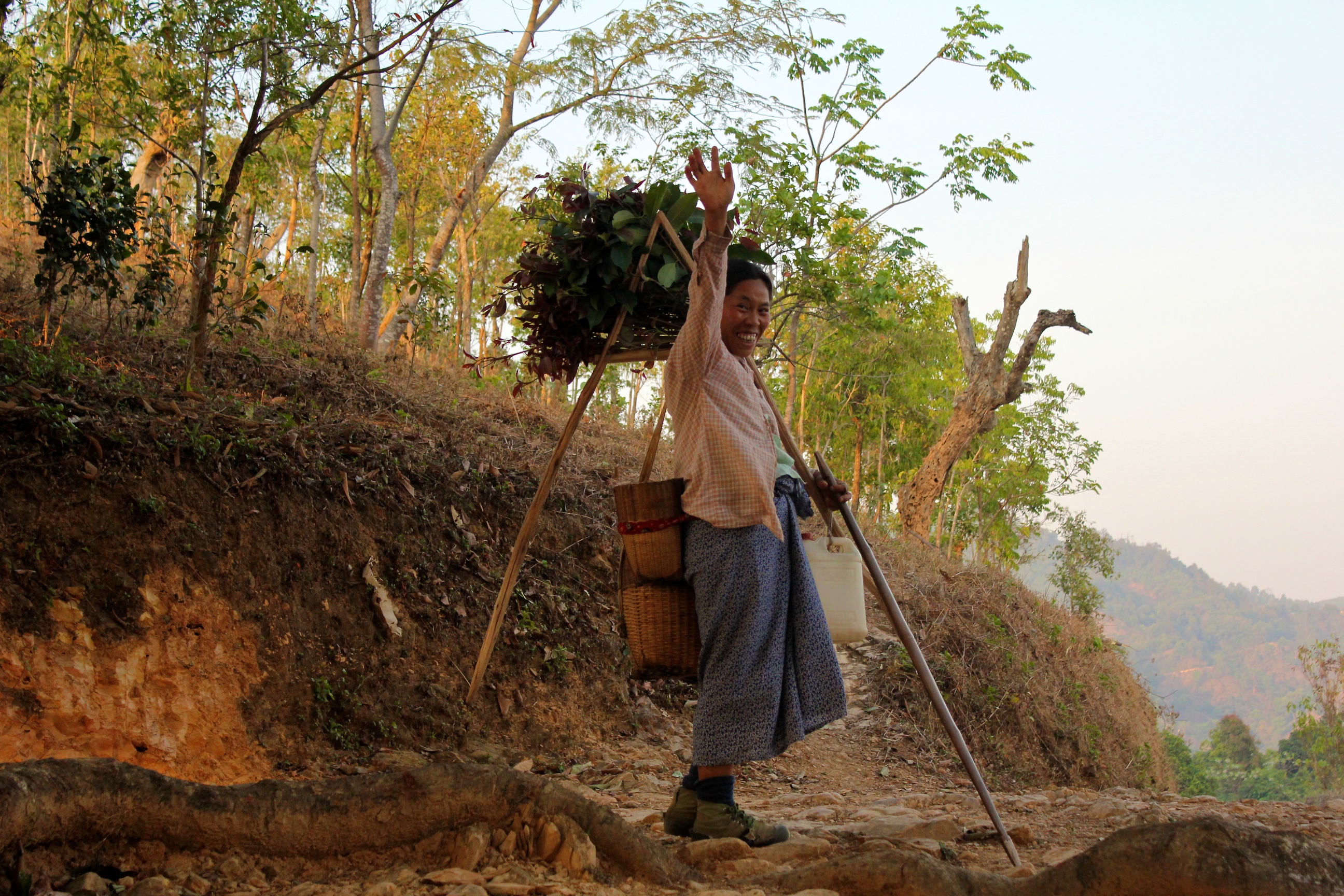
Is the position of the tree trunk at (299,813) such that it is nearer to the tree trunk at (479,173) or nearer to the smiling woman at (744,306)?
the smiling woman at (744,306)

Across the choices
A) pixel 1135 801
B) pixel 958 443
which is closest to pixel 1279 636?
pixel 958 443

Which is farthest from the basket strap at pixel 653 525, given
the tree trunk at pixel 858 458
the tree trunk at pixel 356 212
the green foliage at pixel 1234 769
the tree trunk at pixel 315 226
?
the tree trunk at pixel 858 458

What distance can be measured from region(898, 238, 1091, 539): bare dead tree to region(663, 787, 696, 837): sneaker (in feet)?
29.8

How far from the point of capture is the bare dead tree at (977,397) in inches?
439

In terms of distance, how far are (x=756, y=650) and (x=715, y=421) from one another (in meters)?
0.68

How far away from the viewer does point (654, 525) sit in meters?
2.85

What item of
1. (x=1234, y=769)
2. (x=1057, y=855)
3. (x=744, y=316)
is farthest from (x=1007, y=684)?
(x=1234, y=769)

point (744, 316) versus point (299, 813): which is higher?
point (744, 316)

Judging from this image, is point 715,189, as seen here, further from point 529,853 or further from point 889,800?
point 889,800

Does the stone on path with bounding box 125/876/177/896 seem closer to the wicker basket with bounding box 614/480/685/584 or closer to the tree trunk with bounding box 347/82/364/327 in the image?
the wicker basket with bounding box 614/480/685/584

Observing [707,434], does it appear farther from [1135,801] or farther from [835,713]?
[1135,801]

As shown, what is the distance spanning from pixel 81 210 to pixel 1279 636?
5100 inches

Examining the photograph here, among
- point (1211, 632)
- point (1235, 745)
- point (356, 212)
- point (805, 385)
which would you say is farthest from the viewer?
point (1211, 632)

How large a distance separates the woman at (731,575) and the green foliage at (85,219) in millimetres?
4344
